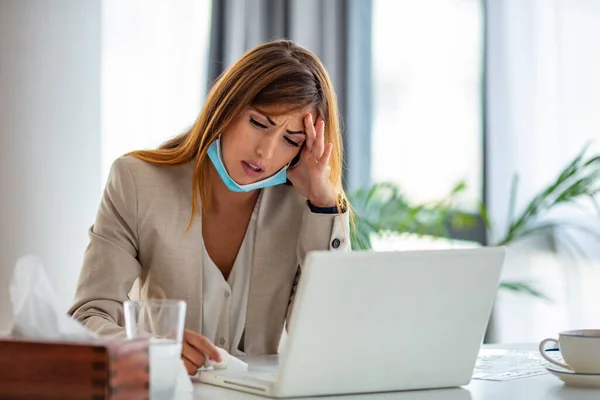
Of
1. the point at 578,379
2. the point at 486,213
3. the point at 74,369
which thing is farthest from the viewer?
the point at 486,213

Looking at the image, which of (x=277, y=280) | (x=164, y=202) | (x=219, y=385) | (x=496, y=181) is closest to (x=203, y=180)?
(x=164, y=202)

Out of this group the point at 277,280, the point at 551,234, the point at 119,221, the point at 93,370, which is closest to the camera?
the point at 93,370

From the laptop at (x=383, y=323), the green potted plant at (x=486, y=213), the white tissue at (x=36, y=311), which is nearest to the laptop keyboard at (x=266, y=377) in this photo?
the laptop at (x=383, y=323)

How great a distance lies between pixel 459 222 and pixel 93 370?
2.79 meters

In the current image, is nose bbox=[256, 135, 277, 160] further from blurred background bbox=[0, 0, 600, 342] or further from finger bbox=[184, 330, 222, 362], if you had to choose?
blurred background bbox=[0, 0, 600, 342]

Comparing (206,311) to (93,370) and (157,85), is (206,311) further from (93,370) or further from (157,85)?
(157,85)

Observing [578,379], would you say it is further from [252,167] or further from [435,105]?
[435,105]

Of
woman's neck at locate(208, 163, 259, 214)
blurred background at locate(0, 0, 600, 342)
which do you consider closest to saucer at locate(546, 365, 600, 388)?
woman's neck at locate(208, 163, 259, 214)

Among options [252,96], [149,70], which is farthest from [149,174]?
[149,70]

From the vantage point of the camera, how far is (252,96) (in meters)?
1.83

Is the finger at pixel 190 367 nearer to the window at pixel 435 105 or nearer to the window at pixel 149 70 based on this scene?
the window at pixel 149 70

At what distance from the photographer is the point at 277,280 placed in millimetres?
1946

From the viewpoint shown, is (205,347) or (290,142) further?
(290,142)

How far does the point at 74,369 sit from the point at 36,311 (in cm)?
11
